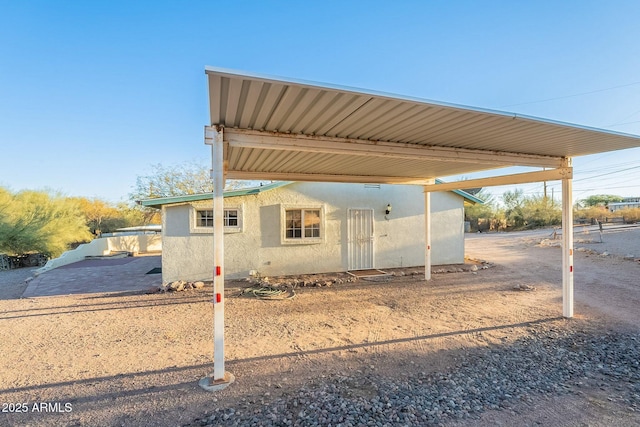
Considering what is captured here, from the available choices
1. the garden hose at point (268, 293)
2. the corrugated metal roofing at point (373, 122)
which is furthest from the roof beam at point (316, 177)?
the garden hose at point (268, 293)

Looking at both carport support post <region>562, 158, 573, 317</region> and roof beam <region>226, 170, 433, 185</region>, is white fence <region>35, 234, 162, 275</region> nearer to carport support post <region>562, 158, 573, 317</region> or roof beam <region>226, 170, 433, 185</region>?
roof beam <region>226, 170, 433, 185</region>

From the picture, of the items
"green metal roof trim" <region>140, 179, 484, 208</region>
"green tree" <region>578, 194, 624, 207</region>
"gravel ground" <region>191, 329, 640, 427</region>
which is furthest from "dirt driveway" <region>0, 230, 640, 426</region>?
"green tree" <region>578, 194, 624, 207</region>

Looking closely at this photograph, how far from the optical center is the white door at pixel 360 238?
9305 millimetres

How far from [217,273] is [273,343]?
163 cm

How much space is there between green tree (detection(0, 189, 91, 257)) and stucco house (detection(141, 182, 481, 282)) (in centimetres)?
972

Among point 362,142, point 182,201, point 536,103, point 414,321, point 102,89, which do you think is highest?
point 536,103

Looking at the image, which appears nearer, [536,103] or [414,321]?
[414,321]

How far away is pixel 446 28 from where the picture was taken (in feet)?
24.5

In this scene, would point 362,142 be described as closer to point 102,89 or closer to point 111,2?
point 111,2

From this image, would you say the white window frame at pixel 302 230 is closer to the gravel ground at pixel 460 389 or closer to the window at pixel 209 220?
the window at pixel 209 220

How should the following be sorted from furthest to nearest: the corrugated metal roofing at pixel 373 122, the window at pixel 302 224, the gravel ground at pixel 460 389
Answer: the window at pixel 302 224 → the corrugated metal roofing at pixel 373 122 → the gravel ground at pixel 460 389

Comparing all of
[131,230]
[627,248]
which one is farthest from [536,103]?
[131,230]

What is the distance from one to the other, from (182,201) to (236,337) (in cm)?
459

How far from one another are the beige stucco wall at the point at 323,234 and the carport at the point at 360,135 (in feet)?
9.37
